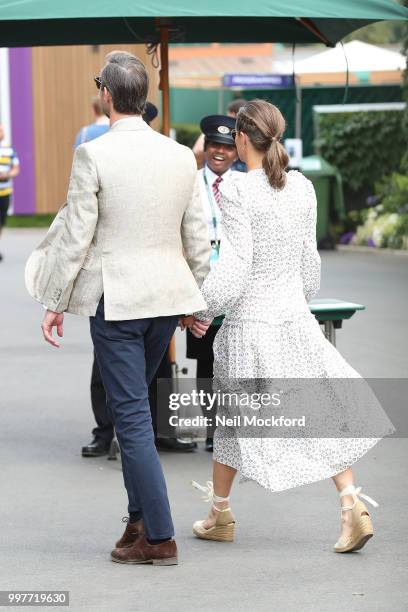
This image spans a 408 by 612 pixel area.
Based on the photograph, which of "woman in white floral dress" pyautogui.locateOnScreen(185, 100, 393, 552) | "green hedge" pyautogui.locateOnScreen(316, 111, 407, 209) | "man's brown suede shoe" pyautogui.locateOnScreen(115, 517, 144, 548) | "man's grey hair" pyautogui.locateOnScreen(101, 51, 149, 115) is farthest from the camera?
"green hedge" pyautogui.locateOnScreen(316, 111, 407, 209)

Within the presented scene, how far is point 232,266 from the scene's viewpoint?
17.4 ft

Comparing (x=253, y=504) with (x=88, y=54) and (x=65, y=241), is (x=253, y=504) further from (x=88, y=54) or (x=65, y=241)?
(x=88, y=54)

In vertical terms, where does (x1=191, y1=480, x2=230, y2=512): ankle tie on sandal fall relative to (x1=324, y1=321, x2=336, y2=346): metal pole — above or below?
below

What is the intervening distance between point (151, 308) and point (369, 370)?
4.81 m

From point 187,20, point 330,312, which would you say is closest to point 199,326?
point 330,312

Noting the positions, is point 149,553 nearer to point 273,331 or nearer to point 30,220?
point 273,331

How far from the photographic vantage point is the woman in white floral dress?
17.4ft

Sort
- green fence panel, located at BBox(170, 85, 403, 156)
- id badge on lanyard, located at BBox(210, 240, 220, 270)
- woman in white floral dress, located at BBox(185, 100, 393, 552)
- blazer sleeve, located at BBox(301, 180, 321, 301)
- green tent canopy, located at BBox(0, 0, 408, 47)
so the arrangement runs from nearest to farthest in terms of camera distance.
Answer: woman in white floral dress, located at BBox(185, 100, 393, 552), blazer sleeve, located at BBox(301, 180, 321, 301), green tent canopy, located at BBox(0, 0, 408, 47), id badge on lanyard, located at BBox(210, 240, 220, 270), green fence panel, located at BBox(170, 85, 403, 156)

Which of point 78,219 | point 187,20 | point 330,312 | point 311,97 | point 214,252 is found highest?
point 187,20

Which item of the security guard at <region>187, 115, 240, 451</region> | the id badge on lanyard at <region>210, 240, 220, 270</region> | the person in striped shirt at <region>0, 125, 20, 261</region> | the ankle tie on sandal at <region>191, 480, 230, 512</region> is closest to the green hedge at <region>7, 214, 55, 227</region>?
the person in striped shirt at <region>0, 125, 20, 261</region>

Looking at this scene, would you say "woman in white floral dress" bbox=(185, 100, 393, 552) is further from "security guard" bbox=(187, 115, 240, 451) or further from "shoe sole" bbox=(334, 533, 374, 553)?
"security guard" bbox=(187, 115, 240, 451)

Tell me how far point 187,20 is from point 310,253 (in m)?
2.83

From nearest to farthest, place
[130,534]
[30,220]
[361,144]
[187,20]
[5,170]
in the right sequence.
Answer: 1. [130,534]
2. [187,20]
3. [5,170]
4. [361,144]
5. [30,220]

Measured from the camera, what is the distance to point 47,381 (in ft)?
30.7
